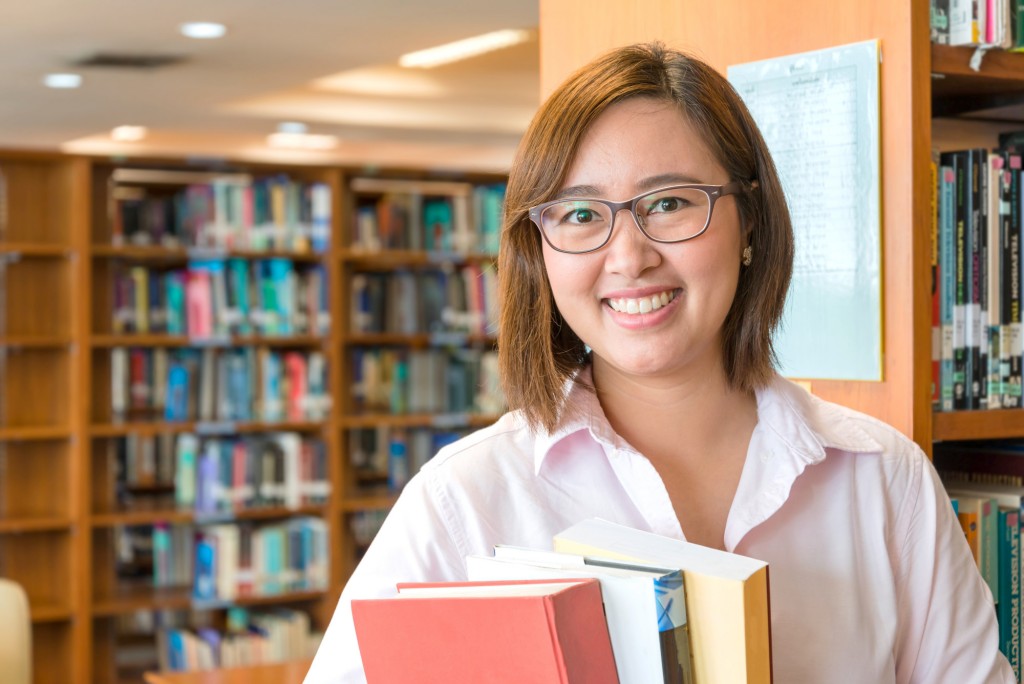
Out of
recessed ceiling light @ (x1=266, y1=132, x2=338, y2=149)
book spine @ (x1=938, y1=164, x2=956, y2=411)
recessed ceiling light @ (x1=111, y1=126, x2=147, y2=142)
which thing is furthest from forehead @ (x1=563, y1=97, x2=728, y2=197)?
recessed ceiling light @ (x1=266, y1=132, x2=338, y2=149)

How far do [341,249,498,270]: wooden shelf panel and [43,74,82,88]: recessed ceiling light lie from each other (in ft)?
5.07

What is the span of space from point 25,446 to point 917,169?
5.11 metres

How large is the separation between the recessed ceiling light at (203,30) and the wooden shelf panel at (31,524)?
2406 millimetres

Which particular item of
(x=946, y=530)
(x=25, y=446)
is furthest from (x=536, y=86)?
(x=946, y=530)

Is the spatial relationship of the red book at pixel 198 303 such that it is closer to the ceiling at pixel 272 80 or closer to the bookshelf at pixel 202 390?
the bookshelf at pixel 202 390

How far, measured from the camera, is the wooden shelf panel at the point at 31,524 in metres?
5.54

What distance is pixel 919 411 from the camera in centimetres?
154

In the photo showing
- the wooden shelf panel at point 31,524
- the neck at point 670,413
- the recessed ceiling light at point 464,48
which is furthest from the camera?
the wooden shelf panel at point 31,524

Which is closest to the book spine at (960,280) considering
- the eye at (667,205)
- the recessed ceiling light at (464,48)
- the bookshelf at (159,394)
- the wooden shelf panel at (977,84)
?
the wooden shelf panel at (977,84)

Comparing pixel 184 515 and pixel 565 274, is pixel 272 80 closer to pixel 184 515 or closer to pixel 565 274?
pixel 184 515

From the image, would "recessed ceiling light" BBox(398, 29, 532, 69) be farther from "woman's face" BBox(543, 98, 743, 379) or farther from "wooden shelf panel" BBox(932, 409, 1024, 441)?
"woman's face" BBox(543, 98, 743, 379)

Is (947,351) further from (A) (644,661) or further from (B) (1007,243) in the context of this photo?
(A) (644,661)

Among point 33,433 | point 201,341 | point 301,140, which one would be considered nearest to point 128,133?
point 301,140

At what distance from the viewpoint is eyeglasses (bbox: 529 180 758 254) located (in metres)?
1.23
